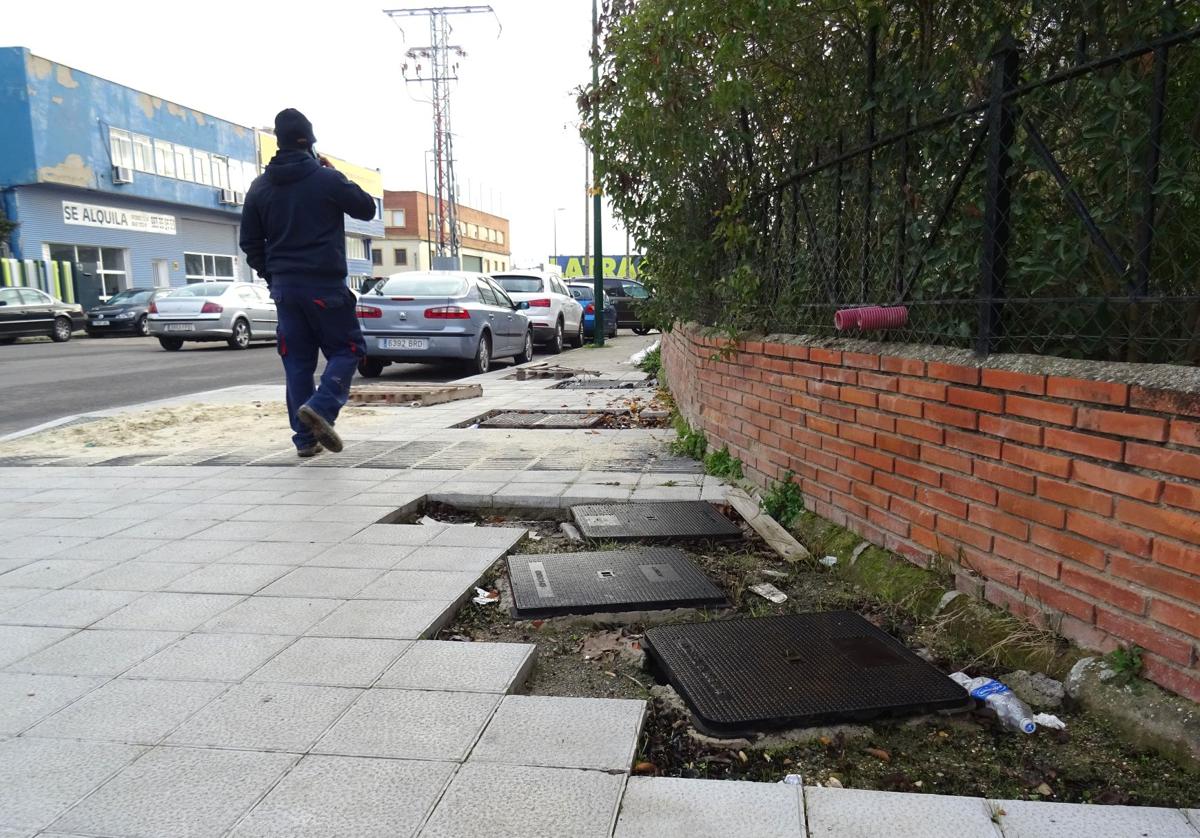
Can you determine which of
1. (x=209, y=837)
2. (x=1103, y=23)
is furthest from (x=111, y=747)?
(x=1103, y=23)

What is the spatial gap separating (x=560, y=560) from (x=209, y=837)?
2.06 m

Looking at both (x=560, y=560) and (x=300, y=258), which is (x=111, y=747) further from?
(x=300, y=258)

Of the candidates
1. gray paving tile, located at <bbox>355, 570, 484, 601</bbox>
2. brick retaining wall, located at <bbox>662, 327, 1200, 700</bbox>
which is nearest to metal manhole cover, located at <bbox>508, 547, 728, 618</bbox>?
gray paving tile, located at <bbox>355, 570, 484, 601</bbox>

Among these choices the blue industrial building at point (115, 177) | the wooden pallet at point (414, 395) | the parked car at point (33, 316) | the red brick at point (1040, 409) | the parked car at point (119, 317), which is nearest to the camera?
the red brick at point (1040, 409)

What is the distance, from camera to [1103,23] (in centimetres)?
256

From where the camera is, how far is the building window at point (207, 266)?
35719mm

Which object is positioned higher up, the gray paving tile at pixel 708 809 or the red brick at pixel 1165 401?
the red brick at pixel 1165 401

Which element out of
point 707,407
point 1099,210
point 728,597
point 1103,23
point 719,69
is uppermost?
point 719,69

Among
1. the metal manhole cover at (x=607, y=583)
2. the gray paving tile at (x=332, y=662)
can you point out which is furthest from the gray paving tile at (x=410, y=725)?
the metal manhole cover at (x=607, y=583)

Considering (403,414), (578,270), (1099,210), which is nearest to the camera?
(1099,210)

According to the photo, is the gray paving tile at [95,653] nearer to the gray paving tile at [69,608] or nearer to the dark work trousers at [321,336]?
the gray paving tile at [69,608]

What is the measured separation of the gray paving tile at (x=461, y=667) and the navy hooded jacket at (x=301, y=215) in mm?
3627

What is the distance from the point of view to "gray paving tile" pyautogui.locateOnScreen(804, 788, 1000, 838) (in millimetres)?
1818

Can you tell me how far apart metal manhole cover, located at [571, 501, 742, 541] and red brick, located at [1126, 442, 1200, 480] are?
2.07m
